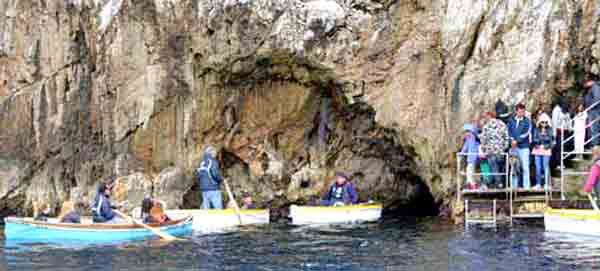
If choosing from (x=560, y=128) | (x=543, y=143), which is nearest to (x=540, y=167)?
(x=543, y=143)

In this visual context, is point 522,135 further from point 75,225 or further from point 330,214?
point 75,225

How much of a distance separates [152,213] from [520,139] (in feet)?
38.6

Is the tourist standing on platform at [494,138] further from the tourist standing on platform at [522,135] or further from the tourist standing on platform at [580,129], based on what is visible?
the tourist standing on platform at [580,129]

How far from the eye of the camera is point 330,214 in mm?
30094

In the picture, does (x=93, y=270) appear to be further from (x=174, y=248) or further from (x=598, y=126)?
(x=598, y=126)

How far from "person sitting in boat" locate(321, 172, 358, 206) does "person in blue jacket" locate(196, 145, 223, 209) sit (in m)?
3.94

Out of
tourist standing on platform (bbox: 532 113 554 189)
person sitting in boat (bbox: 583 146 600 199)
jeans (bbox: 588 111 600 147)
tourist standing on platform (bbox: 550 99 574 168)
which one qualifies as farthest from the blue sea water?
jeans (bbox: 588 111 600 147)

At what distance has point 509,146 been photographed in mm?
26812

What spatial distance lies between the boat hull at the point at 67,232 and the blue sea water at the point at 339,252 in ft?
1.61

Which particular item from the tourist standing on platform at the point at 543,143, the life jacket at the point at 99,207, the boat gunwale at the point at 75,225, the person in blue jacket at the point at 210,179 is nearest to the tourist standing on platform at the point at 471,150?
the tourist standing on platform at the point at 543,143

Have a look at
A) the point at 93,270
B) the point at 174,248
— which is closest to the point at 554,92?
the point at 174,248

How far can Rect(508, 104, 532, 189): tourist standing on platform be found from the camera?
86.1ft

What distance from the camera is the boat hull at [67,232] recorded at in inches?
972

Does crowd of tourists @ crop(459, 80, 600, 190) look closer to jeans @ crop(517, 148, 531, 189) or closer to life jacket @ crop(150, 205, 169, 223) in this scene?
jeans @ crop(517, 148, 531, 189)
